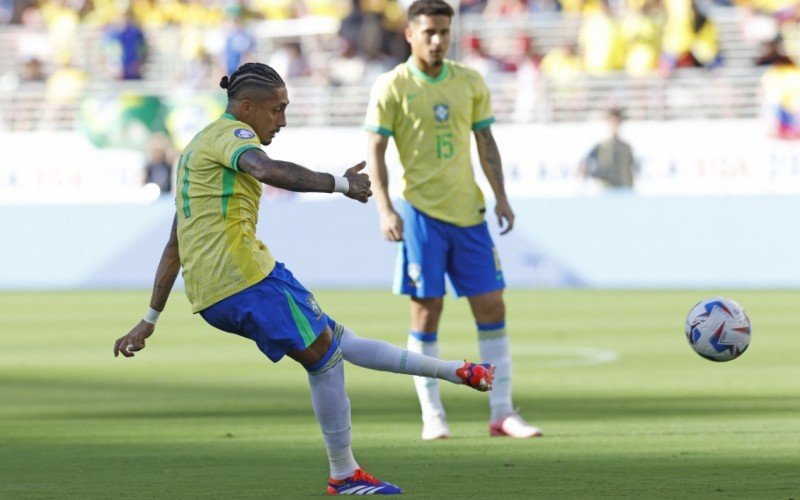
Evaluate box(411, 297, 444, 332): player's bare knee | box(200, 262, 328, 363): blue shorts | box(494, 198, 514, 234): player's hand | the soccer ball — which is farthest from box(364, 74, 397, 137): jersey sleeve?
box(200, 262, 328, 363): blue shorts

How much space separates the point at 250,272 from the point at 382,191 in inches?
110

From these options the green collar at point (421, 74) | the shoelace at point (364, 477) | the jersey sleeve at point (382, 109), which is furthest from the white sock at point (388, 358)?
the green collar at point (421, 74)

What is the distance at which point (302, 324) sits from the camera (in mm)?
7441

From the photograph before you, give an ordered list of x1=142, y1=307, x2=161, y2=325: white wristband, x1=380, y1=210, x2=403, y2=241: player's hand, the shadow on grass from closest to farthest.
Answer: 1. x1=142, y1=307, x2=161, y2=325: white wristband
2. x1=380, y1=210, x2=403, y2=241: player's hand
3. the shadow on grass

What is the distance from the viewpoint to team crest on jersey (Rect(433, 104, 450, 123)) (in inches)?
408

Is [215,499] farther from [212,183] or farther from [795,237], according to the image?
[795,237]

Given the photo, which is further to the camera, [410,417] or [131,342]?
[410,417]

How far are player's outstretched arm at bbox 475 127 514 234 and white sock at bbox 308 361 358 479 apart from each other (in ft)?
10.1

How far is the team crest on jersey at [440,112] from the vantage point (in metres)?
10.4

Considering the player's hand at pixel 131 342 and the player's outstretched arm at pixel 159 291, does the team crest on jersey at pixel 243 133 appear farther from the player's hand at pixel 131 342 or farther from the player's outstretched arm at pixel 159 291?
the player's hand at pixel 131 342

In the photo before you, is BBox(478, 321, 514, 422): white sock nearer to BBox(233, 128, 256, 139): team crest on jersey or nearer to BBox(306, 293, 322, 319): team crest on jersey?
BBox(306, 293, 322, 319): team crest on jersey

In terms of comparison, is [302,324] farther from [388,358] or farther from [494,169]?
[494,169]

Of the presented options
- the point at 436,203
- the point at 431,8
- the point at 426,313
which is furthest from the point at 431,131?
the point at 426,313

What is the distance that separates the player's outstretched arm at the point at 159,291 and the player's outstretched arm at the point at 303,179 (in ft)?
2.59
